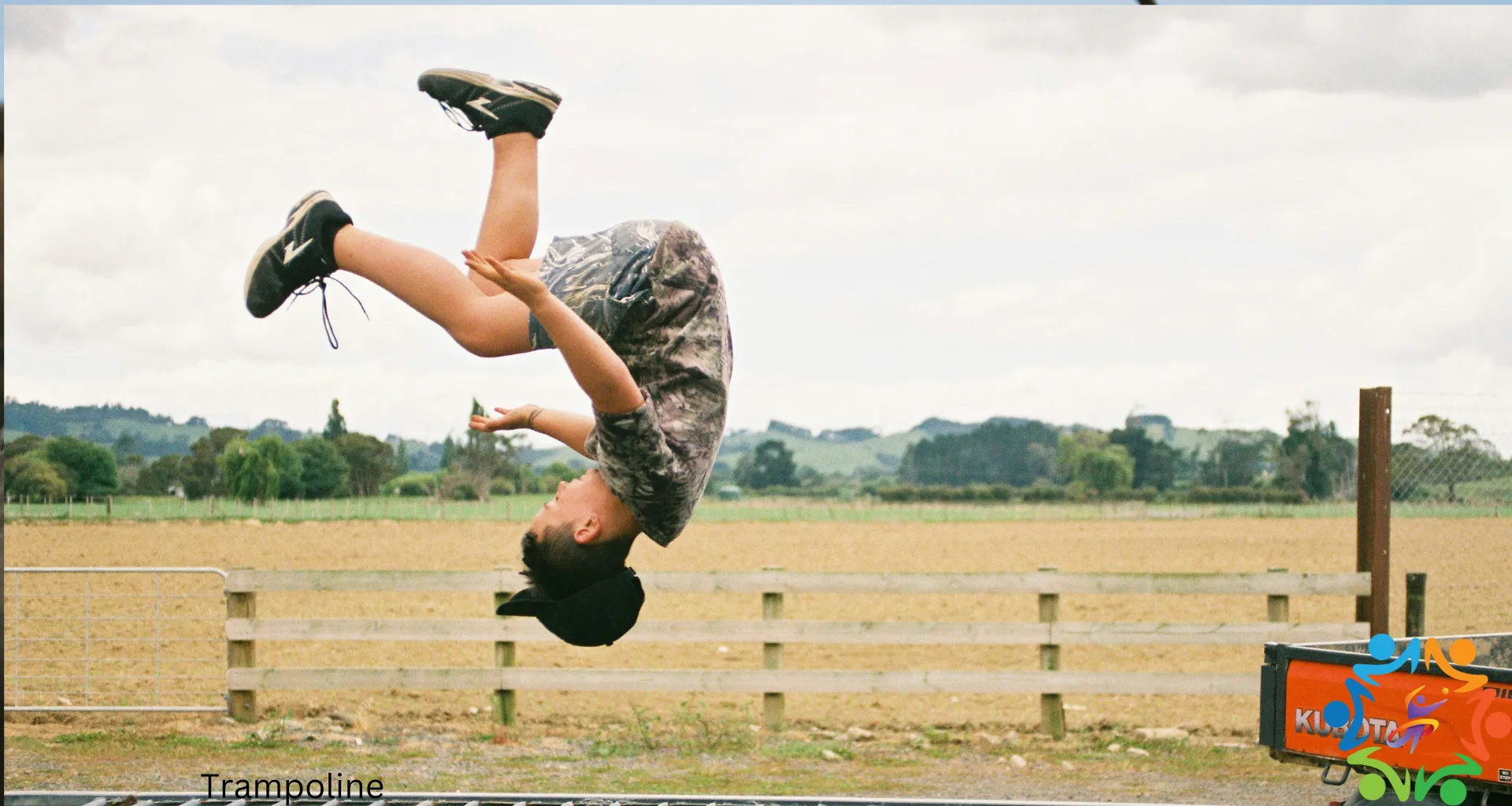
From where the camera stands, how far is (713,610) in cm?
1296

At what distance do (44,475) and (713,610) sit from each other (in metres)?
7.22

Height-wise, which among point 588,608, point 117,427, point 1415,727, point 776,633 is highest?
point 117,427

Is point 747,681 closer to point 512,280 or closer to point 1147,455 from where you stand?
point 512,280

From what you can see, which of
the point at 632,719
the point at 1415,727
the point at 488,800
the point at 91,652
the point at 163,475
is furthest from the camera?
the point at 91,652

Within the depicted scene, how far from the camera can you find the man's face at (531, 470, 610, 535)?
3297mm

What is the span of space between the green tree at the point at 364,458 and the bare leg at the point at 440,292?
2.76 metres

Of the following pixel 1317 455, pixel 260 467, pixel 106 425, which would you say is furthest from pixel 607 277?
pixel 1317 455

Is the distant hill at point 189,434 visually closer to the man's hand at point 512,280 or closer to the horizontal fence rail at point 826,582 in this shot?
the horizontal fence rail at point 826,582

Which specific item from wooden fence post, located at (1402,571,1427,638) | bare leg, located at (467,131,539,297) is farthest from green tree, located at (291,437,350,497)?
wooden fence post, located at (1402,571,1427,638)

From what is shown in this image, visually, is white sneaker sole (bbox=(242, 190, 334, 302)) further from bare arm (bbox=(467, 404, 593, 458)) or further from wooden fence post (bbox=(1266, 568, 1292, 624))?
wooden fence post (bbox=(1266, 568, 1292, 624))

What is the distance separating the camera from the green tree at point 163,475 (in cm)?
625

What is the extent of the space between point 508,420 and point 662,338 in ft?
1.61

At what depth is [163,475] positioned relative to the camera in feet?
20.8

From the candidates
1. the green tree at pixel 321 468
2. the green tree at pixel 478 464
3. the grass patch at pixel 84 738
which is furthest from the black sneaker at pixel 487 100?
the grass patch at pixel 84 738
